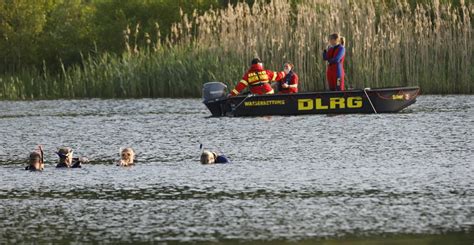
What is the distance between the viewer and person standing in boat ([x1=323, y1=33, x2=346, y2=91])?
31453 millimetres

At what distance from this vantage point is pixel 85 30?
53312 millimetres

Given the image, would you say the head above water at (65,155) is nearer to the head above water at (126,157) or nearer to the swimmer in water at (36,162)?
the swimmer in water at (36,162)

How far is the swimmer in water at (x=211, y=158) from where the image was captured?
1928cm

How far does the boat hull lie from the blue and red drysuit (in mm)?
1642

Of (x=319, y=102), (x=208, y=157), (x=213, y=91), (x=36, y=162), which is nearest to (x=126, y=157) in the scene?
(x=208, y=157)

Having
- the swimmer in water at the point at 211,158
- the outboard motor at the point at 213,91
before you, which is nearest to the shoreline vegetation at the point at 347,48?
the outboard motor at the point at 213,91

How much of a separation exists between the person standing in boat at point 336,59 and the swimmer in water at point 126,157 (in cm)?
1260

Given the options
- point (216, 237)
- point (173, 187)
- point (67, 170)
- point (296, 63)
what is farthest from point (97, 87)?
point (216, 237)

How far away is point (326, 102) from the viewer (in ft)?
98.1

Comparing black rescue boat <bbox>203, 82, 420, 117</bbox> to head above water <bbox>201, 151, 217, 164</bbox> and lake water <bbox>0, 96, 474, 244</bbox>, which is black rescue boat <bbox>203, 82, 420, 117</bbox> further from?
head above water <bbox>201, 151, 217, 164</bbox>

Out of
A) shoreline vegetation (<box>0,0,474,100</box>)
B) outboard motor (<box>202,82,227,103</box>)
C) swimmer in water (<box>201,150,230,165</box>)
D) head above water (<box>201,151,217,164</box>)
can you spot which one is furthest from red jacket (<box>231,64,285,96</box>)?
head above water (<box>201,151,217,164</box>)

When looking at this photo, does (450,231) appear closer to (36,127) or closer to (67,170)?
(67,170)

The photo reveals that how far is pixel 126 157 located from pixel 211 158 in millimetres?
1245

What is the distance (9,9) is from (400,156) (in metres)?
34.5
